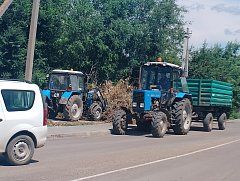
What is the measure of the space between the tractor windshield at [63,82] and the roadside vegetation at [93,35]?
15.3ft

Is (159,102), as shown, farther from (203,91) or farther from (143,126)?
(203,91)

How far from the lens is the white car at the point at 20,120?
11.2 meters

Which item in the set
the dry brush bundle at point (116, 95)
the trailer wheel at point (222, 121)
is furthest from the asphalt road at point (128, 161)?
the dry brush bundle at point (116, 95)

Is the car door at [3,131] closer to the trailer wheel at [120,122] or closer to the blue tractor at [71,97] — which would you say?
the trailer wheel at [120,122]

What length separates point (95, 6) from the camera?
34969mm

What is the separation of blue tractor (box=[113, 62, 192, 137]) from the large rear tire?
9.00 m

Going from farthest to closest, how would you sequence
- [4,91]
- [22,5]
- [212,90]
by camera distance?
[22,5] < [212,90] < [4,91]

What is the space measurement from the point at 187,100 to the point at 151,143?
4.75 meters

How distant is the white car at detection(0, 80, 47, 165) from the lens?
11.2m

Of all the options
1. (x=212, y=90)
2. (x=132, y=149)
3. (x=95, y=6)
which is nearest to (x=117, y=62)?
(x=95, y=6)

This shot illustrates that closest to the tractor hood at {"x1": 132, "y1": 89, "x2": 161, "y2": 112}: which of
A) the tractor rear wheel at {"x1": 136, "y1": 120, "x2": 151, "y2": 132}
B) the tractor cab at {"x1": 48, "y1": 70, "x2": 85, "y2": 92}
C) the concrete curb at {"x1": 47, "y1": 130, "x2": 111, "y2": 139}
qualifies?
the tractor rear wheel at {"x1": 136, "y1": 120, "x2": 151, "y2": 132}

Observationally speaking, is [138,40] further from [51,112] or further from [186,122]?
[186,122]

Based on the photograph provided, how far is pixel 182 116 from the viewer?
21266 mm

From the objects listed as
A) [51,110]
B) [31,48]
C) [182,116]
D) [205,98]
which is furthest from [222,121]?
[31,48]
